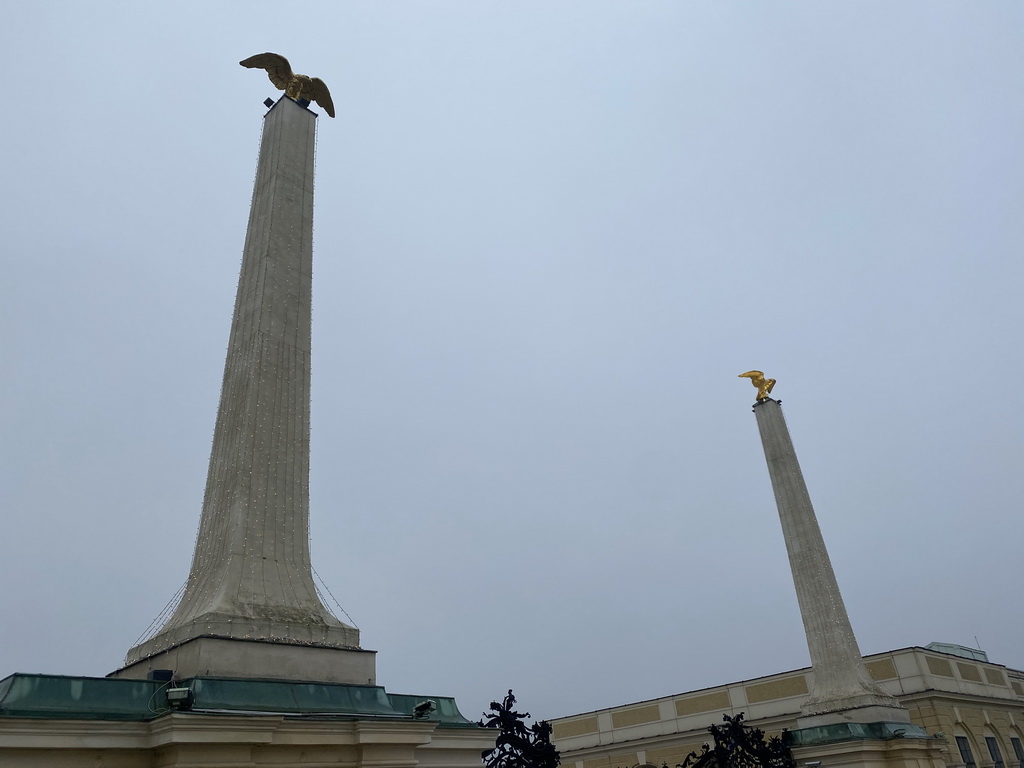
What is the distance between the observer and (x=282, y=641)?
12.6 metres

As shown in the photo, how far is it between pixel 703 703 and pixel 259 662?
41.8m

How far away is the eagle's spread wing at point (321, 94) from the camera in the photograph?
1997cm

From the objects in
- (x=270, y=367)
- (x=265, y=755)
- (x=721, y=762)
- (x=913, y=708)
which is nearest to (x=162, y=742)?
(x=265, y=755)

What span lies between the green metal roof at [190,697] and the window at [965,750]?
125 ft

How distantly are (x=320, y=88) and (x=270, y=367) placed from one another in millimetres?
8869

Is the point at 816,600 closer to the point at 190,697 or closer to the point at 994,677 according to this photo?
the point at 994,677

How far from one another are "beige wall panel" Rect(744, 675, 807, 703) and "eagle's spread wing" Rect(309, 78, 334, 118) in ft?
134

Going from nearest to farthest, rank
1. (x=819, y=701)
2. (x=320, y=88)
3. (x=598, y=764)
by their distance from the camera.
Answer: (x=320, y=88) < (x=819, y=701) < (x=598, y=764)

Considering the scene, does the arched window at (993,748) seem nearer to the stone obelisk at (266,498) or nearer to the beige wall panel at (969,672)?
the beige wall panel at (969,672)

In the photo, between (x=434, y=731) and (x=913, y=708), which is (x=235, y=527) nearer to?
(x=434, y=731)

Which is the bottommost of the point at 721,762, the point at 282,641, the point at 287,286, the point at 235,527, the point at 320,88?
the point at 721,762

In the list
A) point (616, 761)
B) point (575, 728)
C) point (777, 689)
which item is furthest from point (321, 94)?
point (575, 728)

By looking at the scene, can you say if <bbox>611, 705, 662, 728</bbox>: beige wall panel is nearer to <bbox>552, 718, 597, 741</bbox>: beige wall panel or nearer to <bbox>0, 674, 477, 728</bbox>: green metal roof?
<bbox>552, 718, 597, 741</bbox>: beige wall panel

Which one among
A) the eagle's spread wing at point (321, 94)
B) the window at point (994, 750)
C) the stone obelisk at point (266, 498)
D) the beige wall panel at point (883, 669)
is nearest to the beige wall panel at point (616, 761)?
the beige wall panel at point (883, 669)
